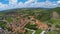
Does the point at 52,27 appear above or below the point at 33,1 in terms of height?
below

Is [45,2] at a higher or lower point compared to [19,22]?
higher

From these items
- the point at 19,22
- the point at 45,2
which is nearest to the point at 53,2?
the point at 45,2

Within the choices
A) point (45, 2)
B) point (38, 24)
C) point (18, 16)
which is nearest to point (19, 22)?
point (18, 16)

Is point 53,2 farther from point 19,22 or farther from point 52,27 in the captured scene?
point 19,22

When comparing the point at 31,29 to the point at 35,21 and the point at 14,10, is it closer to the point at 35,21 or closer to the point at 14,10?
the point at 35,21

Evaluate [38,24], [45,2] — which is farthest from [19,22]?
[45,2]

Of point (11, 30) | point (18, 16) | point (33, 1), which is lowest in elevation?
point (11, 30)
